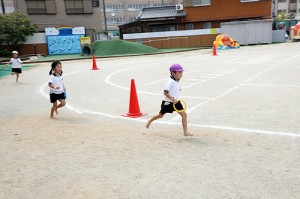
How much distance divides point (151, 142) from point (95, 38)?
42158 mm

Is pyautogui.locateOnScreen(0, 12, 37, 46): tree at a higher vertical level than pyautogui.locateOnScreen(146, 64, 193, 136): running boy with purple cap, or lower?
higher

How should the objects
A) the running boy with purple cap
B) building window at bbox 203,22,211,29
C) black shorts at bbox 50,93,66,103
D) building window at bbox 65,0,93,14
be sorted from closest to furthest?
the running boy with purple cap
black shorts at bbox 50,93,66,103
building window at bbox 203,22,211,29
building window at bbox 65,0,93,14

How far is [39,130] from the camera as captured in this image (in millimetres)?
6137

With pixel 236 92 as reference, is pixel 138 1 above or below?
above

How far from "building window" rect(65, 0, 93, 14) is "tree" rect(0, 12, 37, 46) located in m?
8.75

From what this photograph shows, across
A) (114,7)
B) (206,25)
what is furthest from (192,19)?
(114,7)

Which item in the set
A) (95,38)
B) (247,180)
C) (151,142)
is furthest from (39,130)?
(95,38)

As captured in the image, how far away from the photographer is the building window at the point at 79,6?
44906 millimetres

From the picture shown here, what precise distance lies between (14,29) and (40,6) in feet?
32.0

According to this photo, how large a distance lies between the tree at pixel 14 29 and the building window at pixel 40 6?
6.02m

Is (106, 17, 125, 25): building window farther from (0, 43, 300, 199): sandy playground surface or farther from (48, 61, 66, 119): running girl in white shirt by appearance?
(48, 61, 66, 119): running girl in white shirt

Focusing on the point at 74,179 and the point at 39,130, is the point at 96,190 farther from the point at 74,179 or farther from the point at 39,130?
the point at 39,130

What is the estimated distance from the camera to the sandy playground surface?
139 inches

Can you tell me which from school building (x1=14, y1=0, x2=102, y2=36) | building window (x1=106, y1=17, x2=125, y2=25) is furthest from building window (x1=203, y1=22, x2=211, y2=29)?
building window (x1=106, y1=17, x2=125, y2=25)
